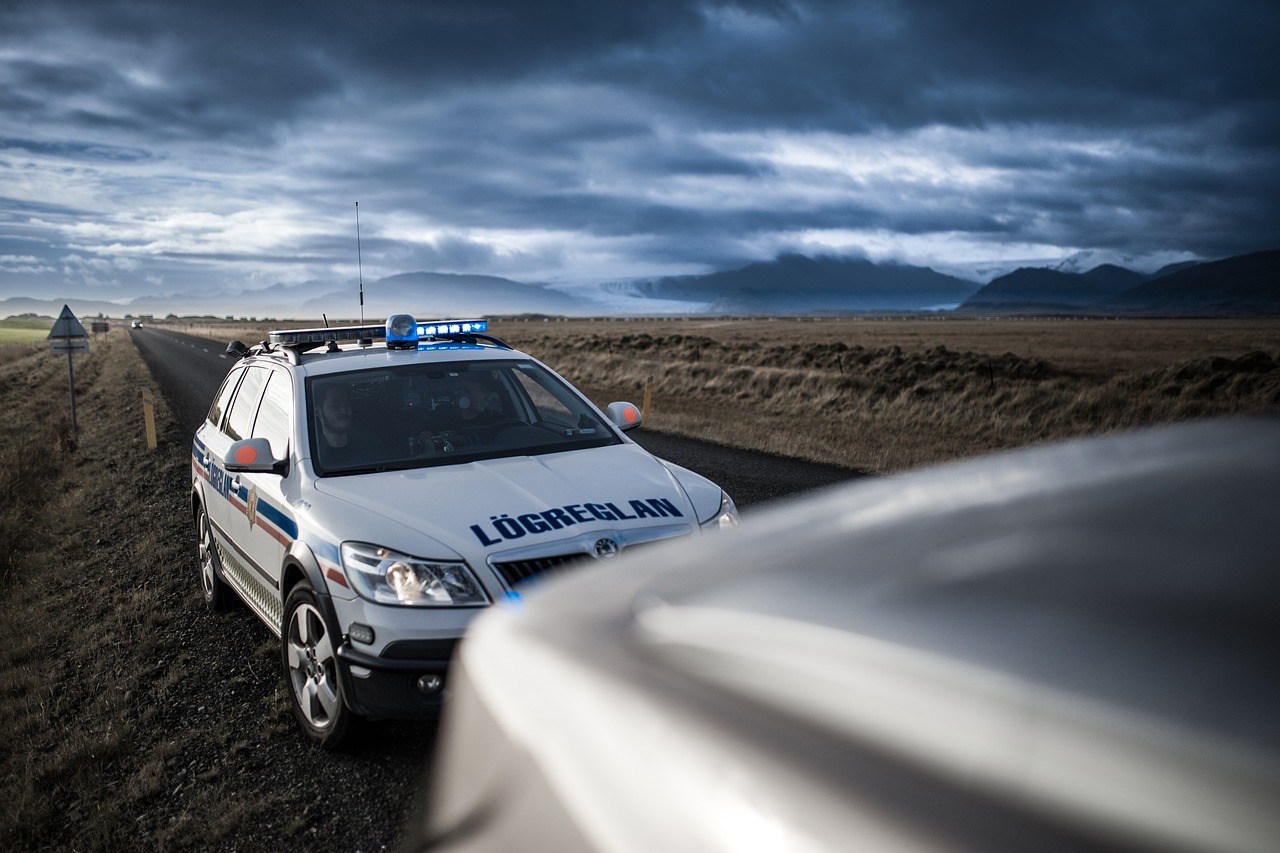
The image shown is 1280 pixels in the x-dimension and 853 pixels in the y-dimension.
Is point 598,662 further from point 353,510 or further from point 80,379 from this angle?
point 80,379

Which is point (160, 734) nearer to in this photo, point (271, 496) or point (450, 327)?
point (271, 496)

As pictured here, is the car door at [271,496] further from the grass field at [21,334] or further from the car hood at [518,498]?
the grass field at [21,334]

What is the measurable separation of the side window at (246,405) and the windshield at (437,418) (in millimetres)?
794

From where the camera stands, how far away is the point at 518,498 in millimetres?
4062

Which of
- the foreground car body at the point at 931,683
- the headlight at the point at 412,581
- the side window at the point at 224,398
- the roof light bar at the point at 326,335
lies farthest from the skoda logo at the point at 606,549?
the side window at the point at 224,398

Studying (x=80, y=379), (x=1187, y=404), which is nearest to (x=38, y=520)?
(x=1187, y=404)

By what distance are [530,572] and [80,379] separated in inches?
1598

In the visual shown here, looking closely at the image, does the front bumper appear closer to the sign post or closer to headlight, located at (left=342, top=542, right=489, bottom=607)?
headlight, located at (left=342, top=542, right=489, bottom=607)

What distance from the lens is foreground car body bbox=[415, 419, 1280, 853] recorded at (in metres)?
0.75

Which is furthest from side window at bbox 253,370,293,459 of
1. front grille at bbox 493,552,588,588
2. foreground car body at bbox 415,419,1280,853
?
foreground car body at bbox 415,419,1280,853

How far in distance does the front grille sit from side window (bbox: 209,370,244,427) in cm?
343

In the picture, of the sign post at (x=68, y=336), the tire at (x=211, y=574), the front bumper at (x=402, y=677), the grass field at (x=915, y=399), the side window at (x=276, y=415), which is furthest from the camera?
the sign post at (x=68, y=336)

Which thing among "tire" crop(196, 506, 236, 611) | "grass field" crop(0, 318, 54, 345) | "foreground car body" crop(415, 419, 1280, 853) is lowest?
"grass field" crop(0, 318, 54, 345)

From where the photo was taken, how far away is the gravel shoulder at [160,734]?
3689mm
